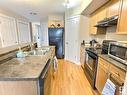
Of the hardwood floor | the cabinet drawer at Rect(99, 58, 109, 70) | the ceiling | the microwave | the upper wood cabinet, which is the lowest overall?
the hardwood floor

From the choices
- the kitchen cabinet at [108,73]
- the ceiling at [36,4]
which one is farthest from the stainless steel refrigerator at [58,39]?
the kitchen cabinet at [108,73]

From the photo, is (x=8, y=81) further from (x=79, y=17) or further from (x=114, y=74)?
(x=79, y=17)

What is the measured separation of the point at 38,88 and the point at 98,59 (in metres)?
1.59

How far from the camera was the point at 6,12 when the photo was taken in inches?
179

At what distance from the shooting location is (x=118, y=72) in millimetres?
1463

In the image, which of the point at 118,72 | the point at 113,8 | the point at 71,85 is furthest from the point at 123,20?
the point at 71,85

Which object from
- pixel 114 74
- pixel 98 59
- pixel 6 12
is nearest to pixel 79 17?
pixel 98 59

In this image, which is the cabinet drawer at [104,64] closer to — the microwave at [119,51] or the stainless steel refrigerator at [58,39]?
the microwave at [119,51]

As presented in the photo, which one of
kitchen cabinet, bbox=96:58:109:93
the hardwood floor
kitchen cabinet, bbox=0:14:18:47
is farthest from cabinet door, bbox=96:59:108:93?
kitchen cabinet, bbox=0:14:18:47

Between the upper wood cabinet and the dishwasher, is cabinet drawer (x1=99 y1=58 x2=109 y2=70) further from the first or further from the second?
the upper wood cabinet

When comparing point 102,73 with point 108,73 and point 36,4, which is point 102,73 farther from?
point 36,4

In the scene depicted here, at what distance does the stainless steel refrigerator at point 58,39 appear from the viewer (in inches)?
209

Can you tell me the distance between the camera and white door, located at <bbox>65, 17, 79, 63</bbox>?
440 centimetres

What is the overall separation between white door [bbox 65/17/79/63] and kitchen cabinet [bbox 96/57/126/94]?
92.6 inches
